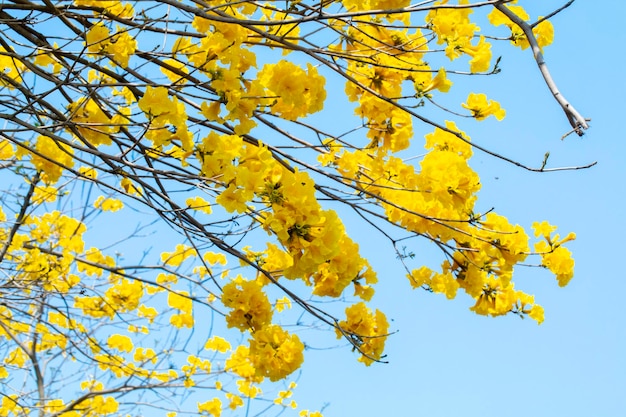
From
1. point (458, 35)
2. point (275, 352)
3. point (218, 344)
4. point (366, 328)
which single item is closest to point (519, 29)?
point (458, 35)

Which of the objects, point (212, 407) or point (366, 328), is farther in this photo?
point (212, 407)

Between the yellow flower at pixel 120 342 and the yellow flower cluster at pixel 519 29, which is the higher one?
the yellow flower at pixel 120 342

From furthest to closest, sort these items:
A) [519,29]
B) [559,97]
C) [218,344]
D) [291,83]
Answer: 1. [218,344]
2. [519,29]
3. [291,83]
4. [559,97]

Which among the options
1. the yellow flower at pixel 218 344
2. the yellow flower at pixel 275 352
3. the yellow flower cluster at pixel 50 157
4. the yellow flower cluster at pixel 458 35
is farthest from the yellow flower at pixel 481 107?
the yellow flower at pixel 218 344

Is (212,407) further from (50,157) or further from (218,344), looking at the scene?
(50,157)

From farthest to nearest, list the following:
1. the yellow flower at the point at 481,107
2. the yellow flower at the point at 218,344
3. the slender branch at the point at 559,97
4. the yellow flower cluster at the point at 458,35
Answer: the yellow flower at the point at 218,344 < the yellow flower at the point at 481,107 < the yellow flower cluster at the point at 458,35 < the slender branch at the point at 559,97

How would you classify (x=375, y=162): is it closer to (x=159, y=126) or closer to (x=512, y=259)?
(x=512, y=259)

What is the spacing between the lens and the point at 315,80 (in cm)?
257

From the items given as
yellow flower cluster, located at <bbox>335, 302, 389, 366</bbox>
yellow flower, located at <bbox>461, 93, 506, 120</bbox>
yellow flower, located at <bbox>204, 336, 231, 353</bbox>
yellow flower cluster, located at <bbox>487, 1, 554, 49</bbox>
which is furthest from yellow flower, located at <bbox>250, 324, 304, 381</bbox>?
yellow flower, located at <bbox>204, 336, 231, 353</bbox>

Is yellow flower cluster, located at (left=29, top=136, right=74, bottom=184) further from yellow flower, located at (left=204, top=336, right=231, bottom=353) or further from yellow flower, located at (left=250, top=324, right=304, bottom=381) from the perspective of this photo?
yellow flower, located at (left=204, top=336, right=231, bottom=353)

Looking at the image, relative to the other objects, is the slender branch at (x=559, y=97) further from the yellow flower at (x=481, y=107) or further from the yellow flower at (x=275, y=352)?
the yellow flower at (x=275, y=352)

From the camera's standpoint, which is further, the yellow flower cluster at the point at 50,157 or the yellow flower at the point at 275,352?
the yellow flower cluster at the point at 50,157

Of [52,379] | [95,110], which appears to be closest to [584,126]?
[95,110]

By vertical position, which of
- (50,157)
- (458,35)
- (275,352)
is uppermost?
(50,157)
